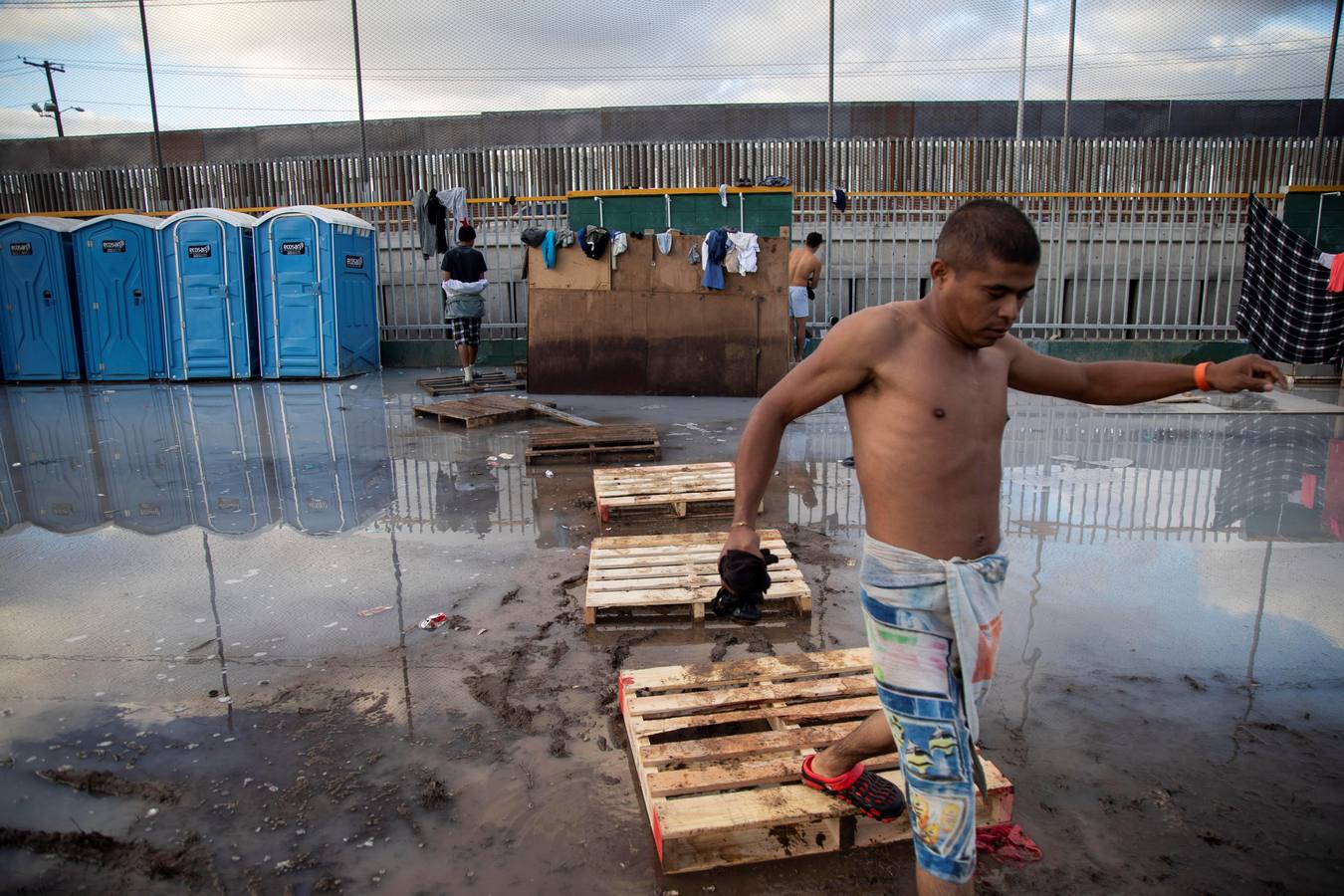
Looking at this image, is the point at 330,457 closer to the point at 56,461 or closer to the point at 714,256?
the point at 56,461

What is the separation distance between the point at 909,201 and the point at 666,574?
458 inches

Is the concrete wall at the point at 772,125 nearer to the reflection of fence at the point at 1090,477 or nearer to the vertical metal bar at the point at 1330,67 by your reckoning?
the vertical metal bar at the point at 1330,67

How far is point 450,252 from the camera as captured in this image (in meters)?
12.6

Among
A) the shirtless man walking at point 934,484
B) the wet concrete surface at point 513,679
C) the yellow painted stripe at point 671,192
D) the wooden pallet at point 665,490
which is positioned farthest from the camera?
the yellow painted stripe at point 671,192

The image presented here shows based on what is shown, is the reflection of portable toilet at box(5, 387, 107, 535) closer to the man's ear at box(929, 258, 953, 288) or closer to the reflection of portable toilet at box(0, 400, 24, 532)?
the reflection of portable toilet at box(0, 400, 24, 532)

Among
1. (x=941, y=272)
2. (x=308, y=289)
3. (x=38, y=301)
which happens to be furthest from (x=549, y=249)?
(x=941, y=272)

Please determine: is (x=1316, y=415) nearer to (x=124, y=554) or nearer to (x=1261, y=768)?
(x=1261, y=768)

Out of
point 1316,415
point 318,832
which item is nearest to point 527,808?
point 318,832

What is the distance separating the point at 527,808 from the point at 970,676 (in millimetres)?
1523

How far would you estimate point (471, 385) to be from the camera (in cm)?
1253

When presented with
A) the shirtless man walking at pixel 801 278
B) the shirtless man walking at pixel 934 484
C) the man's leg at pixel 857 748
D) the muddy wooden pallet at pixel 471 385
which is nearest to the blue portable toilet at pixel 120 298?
the muddy wooden pallet at pixel 471 385

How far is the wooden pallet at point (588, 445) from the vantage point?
7738mm

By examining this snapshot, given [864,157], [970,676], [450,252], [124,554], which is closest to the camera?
[970,676]

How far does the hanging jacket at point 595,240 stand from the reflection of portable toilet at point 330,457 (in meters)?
3.53
